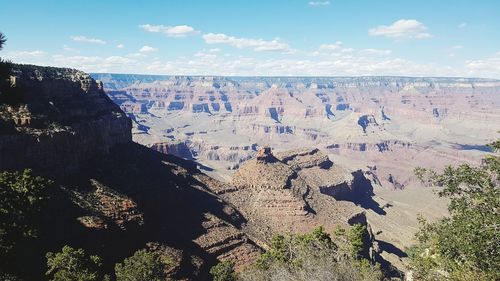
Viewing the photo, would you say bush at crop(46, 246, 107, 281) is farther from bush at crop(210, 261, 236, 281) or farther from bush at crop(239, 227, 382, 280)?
bush at crop(210, 261, 236, 281)

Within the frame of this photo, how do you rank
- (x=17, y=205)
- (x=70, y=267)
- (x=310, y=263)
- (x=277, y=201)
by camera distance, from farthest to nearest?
(x=277, y=201), (x=70, y=267), (x=310, y=263), (x=17, y=205)

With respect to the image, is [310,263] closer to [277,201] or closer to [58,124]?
[58,124]

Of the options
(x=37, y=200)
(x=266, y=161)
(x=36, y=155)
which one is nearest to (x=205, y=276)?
(x=36, y=155)

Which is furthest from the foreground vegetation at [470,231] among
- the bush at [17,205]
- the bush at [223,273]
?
the bush at [17,205]

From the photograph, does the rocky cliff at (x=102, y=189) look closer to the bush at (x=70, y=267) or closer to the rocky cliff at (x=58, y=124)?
the rocky cliff at (x=58, y=124)

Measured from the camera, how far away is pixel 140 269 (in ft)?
121

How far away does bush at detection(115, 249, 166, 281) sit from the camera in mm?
36281

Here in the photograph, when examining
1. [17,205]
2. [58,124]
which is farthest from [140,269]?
[58,124]

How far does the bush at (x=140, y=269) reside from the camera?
Answer: 3628cm

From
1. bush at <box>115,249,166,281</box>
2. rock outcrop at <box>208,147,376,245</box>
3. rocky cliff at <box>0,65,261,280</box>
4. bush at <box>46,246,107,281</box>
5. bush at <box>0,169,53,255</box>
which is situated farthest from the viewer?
rock outcrop at <box>208,147,376,245</box>

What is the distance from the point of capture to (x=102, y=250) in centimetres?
4438

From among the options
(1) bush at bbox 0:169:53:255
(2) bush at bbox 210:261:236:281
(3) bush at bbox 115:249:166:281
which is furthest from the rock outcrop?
(1) bush at bbox 0:169:53:255

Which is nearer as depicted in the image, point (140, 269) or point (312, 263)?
point (312, 263)

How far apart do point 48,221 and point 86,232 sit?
12.2ft
